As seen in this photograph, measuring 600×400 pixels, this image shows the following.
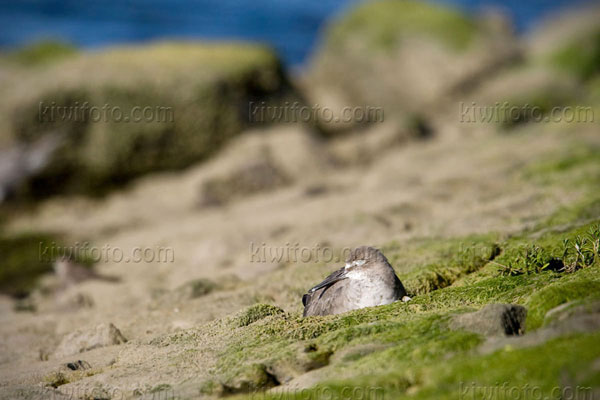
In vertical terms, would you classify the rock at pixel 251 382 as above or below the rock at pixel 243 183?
below

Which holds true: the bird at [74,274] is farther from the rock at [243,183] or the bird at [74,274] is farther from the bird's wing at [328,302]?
the bird's wing at [328,302]

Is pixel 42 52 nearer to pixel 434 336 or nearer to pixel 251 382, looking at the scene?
pixel 251 382

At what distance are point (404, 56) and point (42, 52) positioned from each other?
10.6 metres

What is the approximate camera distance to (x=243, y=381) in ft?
13.2

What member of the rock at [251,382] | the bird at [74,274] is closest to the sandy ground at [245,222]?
the bird at [74,274]

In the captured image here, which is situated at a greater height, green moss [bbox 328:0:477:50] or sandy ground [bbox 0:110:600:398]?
green moss [bbox 328:0:477:50]

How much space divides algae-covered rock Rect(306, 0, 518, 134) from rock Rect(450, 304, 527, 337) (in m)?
10.6

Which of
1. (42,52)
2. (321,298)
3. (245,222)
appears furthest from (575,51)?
(42,52)

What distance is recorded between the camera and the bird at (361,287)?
199 inches

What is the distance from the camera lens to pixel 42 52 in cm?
1780

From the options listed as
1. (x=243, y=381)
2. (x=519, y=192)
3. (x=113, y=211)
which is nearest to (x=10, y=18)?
(x=113, y=211)

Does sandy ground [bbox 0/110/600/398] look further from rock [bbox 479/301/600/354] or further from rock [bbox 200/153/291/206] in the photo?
Result: rock [bbox 479/301/600/354]

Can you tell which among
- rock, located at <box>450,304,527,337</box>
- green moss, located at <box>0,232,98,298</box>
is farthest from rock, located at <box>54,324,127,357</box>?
green moss, located at <box>0,232,98,298</box>

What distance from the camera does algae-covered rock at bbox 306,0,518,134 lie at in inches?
605
